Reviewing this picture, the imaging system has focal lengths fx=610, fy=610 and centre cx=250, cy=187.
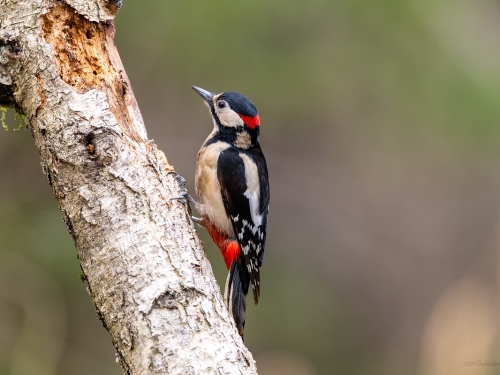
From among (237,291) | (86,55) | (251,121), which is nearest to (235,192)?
(251,121)

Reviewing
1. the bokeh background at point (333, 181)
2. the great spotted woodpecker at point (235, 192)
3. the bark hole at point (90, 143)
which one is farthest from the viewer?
the bokeh background at point (333, 181)

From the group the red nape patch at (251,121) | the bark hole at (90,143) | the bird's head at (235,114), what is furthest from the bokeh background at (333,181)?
the bark hole at (90,143)

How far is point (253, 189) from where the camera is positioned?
4074 millimetres

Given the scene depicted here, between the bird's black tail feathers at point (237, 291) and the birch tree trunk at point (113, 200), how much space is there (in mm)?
916

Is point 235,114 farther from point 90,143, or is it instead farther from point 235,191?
point 90,143

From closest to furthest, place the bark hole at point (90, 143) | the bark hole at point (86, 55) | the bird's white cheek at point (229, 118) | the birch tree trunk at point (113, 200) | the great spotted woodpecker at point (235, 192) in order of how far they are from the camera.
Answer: the birch tree trunk at point (113, 200) < the bark hole at point (90, 143) < the bark hole at point (86, 55) < the great spotted woodpecker at point (235, 192) < the bird's white cheek at point (229, 118)

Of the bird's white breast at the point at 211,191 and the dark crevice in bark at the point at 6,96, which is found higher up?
the bird's white breast at the point at 211,191

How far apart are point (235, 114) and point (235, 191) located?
0.55 meters

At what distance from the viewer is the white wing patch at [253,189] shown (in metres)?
4.02

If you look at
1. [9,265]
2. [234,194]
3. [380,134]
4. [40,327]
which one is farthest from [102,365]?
[380,134]

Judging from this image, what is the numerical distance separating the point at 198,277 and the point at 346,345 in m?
5.24

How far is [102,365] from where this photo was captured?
218 inches

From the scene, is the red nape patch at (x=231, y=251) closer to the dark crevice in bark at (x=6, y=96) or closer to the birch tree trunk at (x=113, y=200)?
the birch tree trunk at (x=113, y=200)

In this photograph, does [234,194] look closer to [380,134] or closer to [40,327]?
[40,327]
